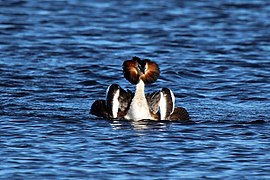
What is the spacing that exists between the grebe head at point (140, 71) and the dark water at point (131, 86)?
0.79 m

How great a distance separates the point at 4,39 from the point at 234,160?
44.3 ft

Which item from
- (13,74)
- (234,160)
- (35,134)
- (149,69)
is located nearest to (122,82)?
(13,74)

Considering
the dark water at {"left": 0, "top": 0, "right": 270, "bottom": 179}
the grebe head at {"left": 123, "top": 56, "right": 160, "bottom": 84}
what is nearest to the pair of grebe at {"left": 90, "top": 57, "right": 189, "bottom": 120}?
the grebe head at {"left": 123, "top": 56, "right": 160, "bottom": 84}

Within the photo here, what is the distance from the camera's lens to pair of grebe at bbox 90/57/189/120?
1698cm

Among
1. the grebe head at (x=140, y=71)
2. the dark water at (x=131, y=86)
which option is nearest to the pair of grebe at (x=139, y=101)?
the grebe head at (x=140, y=71)

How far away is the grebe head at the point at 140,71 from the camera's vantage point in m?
17.1

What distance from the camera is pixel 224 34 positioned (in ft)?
92.0

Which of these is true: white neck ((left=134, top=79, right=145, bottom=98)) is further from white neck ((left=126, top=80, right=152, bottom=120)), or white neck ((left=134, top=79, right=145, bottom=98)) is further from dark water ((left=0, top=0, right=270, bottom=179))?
dark water ((left=0, top=0, right=270, bottom=179))

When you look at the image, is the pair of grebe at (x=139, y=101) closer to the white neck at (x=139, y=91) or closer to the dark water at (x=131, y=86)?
the white neck at (x=139, y=91)

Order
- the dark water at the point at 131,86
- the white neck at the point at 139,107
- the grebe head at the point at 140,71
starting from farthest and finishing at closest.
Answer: the grebe head at the point at 140,71
the white neck at the point at 139,107
the dark water at the point at 131,86

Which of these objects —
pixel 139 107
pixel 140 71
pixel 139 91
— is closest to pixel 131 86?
pixel 140 71

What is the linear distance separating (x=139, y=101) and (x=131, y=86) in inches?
160

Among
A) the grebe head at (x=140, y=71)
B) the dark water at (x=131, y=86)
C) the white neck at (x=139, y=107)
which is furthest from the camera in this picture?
the grebe head at (x=140, y=71)

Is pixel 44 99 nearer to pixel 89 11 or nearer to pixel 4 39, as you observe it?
pixel 4 39
